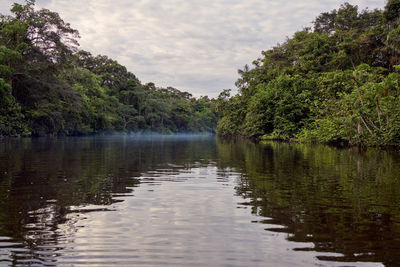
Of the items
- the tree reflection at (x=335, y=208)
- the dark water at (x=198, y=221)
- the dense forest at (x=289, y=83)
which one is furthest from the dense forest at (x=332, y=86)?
the dark water at (x=198, y=221)

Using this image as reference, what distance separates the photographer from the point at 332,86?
94.4ft

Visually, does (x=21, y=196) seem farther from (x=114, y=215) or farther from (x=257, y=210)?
(x=257, y=210)

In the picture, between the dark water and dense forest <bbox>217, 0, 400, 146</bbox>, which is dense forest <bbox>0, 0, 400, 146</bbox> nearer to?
dense forest <bbox>217, 0, 400, 146</bbox>

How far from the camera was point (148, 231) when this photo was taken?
411cm

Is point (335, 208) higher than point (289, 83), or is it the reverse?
point (289, 83)

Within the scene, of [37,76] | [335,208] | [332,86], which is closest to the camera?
[335,208]

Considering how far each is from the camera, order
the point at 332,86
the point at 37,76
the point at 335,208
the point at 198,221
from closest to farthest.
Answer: the point at 198,221
the point at 335,208
the point at 332,86
the point at 37,76

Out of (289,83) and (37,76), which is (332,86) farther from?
(37,76)

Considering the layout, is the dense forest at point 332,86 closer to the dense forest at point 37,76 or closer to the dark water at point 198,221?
the dark water at point 198,221

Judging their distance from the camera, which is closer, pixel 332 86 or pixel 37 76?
pixel 332 86

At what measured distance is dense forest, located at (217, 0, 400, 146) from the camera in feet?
61.4

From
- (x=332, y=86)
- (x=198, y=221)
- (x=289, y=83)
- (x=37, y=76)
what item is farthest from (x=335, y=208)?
(x=37, y=76)

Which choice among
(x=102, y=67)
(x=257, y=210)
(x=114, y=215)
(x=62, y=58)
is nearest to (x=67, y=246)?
(x=114, y=215)

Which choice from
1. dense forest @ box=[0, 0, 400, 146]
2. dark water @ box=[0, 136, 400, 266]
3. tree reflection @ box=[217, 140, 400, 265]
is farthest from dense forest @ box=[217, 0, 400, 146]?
dark water @ box=[0, 136, 400, 266]
